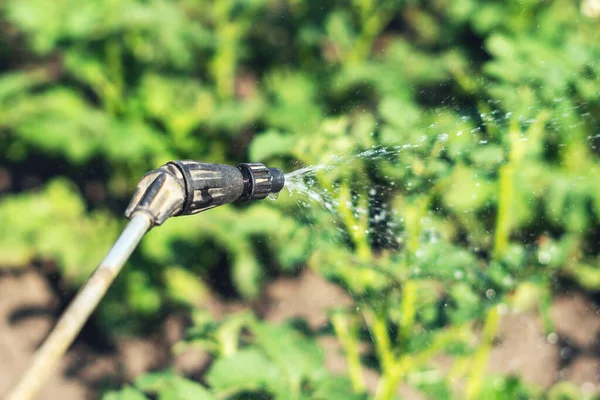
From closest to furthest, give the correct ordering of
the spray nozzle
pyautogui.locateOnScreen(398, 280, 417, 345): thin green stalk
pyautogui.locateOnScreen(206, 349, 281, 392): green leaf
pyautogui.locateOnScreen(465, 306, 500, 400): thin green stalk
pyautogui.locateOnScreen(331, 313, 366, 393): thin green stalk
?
the spray nozzle, pyautogui.locateOnScreen(206, 349, 281, 392): green leaf, pyautogui.locateOnScreen(398, 280, 417, 345): thin green stalk, pyautogui.locateOnScreen(331, 313, 366, 393): thin green stalk, pyautogui.locateOnScreen(465, 306, 500, 400): thin green stalk

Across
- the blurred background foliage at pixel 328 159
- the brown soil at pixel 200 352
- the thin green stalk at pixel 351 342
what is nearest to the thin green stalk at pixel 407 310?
the blurred background foliage at pixel 328 159

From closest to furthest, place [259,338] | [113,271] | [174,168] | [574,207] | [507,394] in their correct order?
[113,271]
[174,168]
[259,338]
[507,394]
[574,207]

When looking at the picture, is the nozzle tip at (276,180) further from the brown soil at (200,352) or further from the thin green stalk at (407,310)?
the brown soil at (200,352)

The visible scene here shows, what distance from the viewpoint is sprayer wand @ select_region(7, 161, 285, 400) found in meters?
0.69

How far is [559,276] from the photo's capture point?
2.64m

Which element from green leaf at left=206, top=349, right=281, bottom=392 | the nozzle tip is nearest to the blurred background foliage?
green leaf at left=206, top=349, right=281, bottom=392

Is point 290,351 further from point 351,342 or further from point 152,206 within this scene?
point 152,206

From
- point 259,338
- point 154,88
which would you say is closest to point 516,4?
point 154,88

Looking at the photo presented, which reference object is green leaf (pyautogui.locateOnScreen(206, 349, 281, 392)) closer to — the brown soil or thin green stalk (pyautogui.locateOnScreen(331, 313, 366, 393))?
thin green stalk (pyautogui.locateOnScreen(331, 313, 366, 393))

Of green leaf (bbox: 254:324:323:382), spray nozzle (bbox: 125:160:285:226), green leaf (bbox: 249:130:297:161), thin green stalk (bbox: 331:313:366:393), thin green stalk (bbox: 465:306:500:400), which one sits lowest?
thin green stalk (bbox: 465:306:500:400)

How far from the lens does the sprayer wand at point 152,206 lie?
688 mm

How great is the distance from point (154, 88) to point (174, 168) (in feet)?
5.22

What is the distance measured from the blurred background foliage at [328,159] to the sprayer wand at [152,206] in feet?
0.96

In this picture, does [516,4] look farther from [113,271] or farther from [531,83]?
[113,271]
